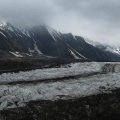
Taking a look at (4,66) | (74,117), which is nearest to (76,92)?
(74,117)

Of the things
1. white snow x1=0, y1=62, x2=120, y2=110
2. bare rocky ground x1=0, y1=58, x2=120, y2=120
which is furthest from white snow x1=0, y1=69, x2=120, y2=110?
bare rocky ground x1=0, y1=58, x2=120, y2=120

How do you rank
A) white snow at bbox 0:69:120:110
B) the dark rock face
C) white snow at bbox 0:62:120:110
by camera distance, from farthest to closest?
white snow at bbox 0:69:120:110
white snow at bbox 0:62:120:110
the dark rock face

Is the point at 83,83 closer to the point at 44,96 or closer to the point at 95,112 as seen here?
the point at 44,96

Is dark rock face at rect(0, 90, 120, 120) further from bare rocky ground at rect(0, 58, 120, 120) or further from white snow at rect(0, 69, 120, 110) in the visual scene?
white snow at rect(0, 69, 120, 110)

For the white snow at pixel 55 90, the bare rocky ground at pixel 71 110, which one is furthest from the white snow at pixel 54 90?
the bare rocky ground at pixel 71 110

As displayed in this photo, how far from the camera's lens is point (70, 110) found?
3338cm

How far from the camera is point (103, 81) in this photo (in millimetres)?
50969

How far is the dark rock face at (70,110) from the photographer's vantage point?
31281 mm

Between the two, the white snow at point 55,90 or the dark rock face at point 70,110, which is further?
the white snow at point 55,90

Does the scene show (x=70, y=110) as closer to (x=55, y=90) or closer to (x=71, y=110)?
(x=71, y=110)

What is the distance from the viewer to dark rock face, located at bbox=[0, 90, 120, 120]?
1232 inches

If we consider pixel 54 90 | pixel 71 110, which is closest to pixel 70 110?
pixel 71 110

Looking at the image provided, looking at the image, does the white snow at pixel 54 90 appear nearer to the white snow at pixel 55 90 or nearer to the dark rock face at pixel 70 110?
the white snow at pixel 55 90

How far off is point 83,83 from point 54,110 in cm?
1610
